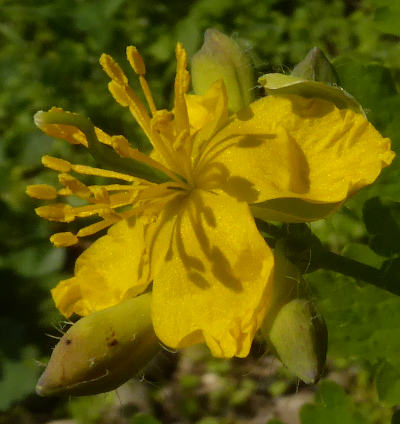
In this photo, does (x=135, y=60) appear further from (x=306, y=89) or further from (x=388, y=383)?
(x=388, y=383)

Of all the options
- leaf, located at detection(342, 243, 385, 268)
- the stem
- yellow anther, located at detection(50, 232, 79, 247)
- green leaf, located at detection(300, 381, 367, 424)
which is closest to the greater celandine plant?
yellow anther, located at detection(50, 232, 79, 247)

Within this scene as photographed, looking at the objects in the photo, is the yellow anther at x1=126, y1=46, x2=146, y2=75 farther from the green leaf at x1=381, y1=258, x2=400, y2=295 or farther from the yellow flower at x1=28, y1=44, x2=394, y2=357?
the green leaf at x1=381, y1=258, x2=400, y2=295

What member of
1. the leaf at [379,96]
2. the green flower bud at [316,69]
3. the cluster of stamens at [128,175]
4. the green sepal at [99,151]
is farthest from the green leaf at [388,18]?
the green sepal at [99,151]

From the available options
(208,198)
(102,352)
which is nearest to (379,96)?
(208,198)

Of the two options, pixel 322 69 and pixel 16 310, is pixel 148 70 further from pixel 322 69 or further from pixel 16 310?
pixel 322 69

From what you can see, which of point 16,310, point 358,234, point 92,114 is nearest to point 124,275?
point 358,234
